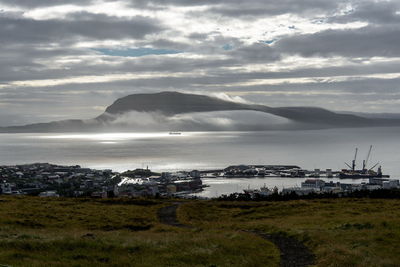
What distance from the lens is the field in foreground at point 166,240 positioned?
18578 millimetres

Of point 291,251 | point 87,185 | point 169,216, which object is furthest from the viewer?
point 87,185

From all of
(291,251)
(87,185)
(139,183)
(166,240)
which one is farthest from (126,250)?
(139,183)

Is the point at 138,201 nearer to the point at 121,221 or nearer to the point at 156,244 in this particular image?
the point at 121,221

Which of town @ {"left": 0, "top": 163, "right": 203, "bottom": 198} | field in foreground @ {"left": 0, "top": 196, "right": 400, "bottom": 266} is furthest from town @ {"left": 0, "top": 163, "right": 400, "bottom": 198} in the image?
field in foreground @ {"left": 0, "top": 196, "right": 400, "bottom": 266}

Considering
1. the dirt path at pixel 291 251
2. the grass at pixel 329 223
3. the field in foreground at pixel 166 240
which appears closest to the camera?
the field in foreground at pixel 166 240

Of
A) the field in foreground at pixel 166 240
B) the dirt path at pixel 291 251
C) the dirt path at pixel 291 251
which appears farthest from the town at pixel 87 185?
the dirt path at pixel 291 251

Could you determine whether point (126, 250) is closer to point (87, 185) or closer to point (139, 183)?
point (87, 185)

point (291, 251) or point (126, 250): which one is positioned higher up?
point (126, 250)

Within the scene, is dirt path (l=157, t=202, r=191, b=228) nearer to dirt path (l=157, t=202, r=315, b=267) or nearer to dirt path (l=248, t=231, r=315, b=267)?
dirt path (l=157, t=202, r=315, b=267)

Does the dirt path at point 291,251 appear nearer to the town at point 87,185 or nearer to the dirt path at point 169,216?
the dirt path at point 169,216

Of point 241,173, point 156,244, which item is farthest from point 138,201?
point 241,173

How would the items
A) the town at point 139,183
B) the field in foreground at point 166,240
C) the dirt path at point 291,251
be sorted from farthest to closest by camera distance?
1. the town at point 139,183
2. the dirt path at point 291,251
3. the field in foreground at point 166,240

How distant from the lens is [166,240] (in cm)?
2347

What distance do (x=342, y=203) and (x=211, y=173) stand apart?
131816 millimetres
